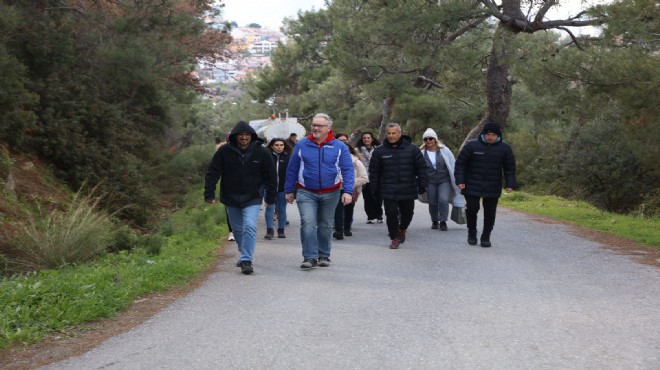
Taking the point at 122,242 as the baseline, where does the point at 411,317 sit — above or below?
above

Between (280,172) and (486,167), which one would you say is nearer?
(486,167)

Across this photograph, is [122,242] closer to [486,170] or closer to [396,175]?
[396,175]

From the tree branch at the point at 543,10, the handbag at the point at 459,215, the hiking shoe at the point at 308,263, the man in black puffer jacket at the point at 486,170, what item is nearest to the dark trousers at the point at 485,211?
the man in black puffer jacket at the point at 486,170

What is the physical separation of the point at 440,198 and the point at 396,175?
9.00 feet

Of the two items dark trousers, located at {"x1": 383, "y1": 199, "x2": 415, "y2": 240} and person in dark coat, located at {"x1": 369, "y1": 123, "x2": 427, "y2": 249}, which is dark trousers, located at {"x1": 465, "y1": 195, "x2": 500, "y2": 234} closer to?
person in dark coat, located at {"x1": 369, "y1": 123, "x2": 427, "y2": 249}

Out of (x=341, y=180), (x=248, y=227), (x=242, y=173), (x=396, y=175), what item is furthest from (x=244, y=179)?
(x=396, y=175)

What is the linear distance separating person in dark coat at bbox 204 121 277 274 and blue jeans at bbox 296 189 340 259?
1.37ft

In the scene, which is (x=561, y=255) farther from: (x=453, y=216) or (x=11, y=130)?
(x=11, y=130)

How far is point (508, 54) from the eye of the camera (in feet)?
64.5

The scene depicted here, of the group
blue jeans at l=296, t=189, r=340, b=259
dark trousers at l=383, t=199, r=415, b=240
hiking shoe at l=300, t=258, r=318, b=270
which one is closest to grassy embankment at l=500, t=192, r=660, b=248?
dark trousers at l=383, t=199, r=415, b=240

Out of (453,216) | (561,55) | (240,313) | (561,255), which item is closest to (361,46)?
(561,55)

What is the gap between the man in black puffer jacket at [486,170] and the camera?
11805 mm

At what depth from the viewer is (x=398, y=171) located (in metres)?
11.7

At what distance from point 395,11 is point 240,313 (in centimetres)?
1431
